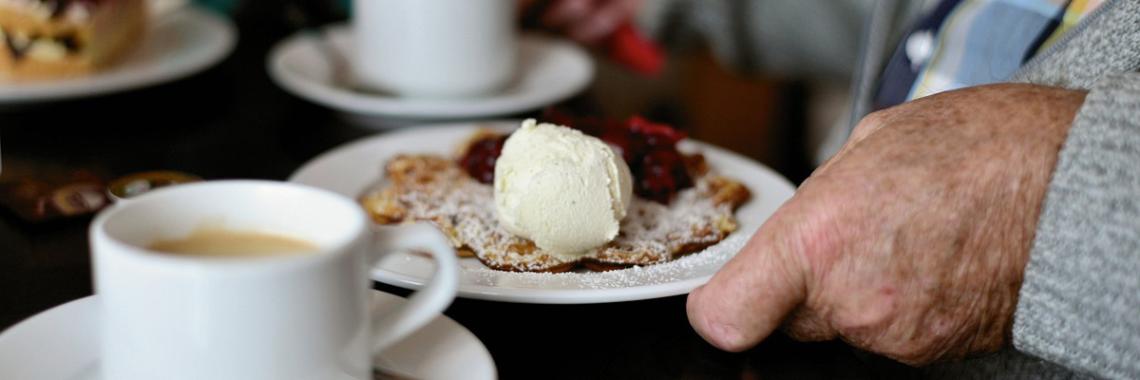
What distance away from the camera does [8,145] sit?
3.63 feet

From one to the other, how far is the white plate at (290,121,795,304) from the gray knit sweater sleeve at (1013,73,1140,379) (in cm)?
23

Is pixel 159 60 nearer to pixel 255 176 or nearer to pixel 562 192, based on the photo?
pixel 255 176

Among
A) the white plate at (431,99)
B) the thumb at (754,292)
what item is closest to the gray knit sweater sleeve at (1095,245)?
the thumb at (754,292)

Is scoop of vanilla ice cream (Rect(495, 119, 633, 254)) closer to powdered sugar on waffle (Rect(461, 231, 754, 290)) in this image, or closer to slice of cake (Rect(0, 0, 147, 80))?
powdered sugar on waffle (Rect(461, 231, 754, 290))

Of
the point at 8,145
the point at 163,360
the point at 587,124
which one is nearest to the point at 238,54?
the point at 8,145

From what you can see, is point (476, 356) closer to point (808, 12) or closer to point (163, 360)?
point (163, 360)

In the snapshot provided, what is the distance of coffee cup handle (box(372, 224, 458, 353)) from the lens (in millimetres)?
576

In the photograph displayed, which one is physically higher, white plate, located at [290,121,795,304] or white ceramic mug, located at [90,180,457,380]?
white ceramic mug, located at [90,180,457,380]

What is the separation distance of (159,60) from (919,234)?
1.04m

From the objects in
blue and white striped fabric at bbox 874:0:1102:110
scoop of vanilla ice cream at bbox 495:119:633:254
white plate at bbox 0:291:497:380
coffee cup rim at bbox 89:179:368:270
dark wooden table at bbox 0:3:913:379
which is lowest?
dark wooden table at bbox 0:3:913:379

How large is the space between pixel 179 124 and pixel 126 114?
8cm

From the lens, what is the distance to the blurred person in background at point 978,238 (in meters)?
0.58

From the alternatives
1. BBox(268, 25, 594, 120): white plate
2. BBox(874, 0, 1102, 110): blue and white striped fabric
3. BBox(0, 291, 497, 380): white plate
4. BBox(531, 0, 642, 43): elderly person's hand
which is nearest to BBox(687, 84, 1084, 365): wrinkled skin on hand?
BBox(0, 291, 497, 380): white plate

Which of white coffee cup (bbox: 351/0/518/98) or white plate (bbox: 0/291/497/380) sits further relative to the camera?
white coffee cup (bbox: 351/0/518/98)
